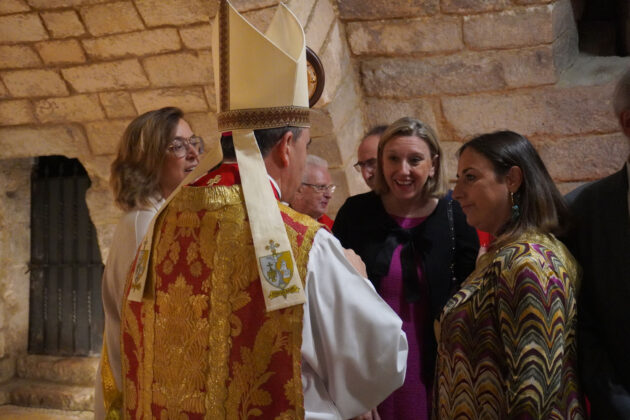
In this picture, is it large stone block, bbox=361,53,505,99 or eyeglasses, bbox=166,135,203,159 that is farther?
large stone block, bbox=361,53,505,99

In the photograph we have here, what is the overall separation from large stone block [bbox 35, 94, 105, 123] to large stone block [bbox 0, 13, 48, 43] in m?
0.46

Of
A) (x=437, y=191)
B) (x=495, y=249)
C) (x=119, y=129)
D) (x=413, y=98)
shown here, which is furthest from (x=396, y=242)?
(x=119, y=129)

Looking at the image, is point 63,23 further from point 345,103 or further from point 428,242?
point 428,242

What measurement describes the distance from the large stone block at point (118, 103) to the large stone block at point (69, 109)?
2.1 inches

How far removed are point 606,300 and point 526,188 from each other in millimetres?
383

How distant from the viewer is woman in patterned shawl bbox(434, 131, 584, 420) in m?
1.86

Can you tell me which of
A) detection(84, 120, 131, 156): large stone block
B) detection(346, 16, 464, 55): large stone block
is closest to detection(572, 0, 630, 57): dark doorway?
detection(346, 16, 464, 55): large stone block

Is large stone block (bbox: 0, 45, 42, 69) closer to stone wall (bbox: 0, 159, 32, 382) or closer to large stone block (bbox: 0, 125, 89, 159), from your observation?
large stone block (bbox: 0, 125, 89, 159)

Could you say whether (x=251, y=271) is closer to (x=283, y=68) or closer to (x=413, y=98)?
(x=283, y=68)

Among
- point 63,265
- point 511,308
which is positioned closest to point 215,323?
point 511,308

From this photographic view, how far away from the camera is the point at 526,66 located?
4.20 m

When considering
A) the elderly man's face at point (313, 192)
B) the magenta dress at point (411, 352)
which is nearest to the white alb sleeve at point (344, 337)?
the magenta dress at point (411, 352)

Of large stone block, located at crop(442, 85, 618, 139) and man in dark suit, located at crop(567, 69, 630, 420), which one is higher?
large stone block, located at crop(442, 85, 618, 139)

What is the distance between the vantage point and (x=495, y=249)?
2.08 meters
